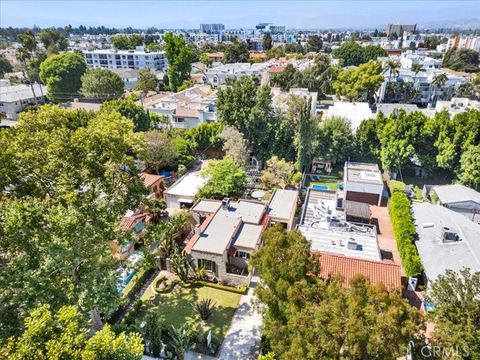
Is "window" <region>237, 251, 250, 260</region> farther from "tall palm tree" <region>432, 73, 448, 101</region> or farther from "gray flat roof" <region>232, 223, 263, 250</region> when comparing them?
"tall palm tree" <region>432, 73, 448, 101</region>

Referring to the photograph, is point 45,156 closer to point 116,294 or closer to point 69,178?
point 69,178

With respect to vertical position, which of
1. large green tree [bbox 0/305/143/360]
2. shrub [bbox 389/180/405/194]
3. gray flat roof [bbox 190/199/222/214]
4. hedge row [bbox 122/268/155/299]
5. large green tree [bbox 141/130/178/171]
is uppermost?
large green tree [bbox 0/305/143/360]

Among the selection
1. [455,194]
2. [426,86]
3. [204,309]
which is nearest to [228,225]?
[204,309]

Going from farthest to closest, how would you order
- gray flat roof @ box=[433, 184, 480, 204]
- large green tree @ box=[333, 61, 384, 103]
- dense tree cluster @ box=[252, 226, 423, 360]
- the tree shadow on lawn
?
large green tree @ box=[333, 61, 384, 103] < gray flat roof @ box=[433, 184, 480, 204] < the tree shadow on lawn < dense tree cluster @ box=[252, 226, 423, 360]

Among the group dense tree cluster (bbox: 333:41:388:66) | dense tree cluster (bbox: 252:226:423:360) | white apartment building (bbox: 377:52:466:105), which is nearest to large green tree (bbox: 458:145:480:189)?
dense tree cluster (bbox: 252:226:423:360)

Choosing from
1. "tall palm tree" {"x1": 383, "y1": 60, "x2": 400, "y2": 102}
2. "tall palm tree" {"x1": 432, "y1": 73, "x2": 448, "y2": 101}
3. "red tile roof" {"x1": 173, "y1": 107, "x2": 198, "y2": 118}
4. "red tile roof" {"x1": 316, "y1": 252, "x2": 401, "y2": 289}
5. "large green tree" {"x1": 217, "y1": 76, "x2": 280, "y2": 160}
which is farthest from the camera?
"tall palm tree" {"x1": 383, "y1": 60, "x2": 400, "y2": 102}

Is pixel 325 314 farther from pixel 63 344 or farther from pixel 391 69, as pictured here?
pixel 391 69

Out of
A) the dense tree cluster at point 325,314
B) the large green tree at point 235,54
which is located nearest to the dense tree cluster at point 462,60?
the large green tree at point 235,54
